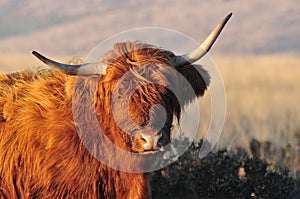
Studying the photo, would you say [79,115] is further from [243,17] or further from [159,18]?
[243,17]

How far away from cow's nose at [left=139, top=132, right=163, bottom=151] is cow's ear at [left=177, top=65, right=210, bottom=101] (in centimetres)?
102

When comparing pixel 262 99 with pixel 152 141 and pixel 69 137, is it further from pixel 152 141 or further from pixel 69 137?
pixel 152 141

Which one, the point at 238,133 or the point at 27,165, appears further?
the point at 238,133

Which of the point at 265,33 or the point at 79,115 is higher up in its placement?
the point at 79,115

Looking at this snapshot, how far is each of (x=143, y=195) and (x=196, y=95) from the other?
1231mm

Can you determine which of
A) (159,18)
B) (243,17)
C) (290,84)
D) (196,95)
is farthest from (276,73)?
(196,95)

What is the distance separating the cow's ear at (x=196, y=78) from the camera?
697 cm

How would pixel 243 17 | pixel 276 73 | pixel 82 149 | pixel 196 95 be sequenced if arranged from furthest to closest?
pixel 243 17 < pixel 276 73 < pixel 196 95 < pixel 82 149

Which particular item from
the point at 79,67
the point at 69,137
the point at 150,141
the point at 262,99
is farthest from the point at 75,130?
the point at 262,99

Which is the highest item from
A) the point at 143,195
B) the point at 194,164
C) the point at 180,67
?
the point at 180,67

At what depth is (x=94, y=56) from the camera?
22.2 ft

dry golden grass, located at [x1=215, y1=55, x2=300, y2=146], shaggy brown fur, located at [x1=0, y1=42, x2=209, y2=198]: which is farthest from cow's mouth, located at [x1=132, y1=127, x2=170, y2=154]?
dry golden grass, located at [x1=215, y1=55, x2=300, y2=146]

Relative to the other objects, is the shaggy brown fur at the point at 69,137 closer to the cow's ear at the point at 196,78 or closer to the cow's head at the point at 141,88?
the cow's head at the point at 141,88

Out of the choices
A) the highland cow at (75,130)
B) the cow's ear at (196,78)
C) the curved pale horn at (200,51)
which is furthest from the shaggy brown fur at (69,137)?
the cow's ear at (196,78)
